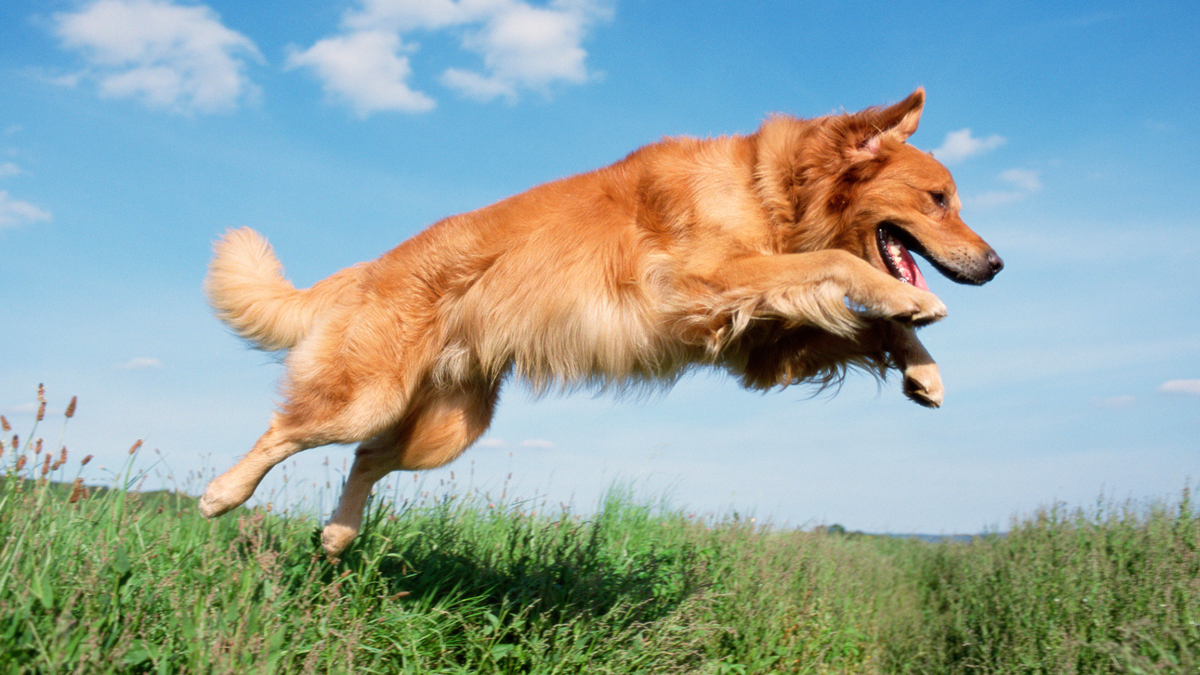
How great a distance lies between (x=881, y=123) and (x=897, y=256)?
0.69 meters

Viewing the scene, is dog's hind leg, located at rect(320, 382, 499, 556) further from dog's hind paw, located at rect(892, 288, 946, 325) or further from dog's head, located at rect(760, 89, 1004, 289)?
dog's hind paw, located at rect(892, 288, 946, 325)

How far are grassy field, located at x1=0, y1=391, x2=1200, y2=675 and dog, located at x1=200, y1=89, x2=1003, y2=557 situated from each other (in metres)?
0.65

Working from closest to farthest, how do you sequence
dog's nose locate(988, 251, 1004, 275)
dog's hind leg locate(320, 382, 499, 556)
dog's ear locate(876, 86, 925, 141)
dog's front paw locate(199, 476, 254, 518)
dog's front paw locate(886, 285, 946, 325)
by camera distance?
dog's front paw locate(886, 285, 946, 325) → dog's nose locate(988, 251, 1004, 275) → dog's ear locate(876, 86, 925, 141) → dog's front paw locate(199, 476, 254, 518) → dog's hind leg locate(320, 382, 499, 556)

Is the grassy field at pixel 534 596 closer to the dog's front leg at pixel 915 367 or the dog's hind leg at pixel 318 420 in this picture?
the dog's hind leg at pixel 318 420

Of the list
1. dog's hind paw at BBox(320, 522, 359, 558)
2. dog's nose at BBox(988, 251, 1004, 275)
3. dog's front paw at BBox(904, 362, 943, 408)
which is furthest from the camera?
dog's hind paw at BBox(320, 522, 359, 558)

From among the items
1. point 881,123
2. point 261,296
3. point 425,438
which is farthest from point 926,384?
point 261,296

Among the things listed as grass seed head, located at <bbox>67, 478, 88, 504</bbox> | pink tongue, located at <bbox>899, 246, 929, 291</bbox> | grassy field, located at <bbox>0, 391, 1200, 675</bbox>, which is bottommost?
grassy field, located at <bbox>0, 391, 1200, 675</bbox>

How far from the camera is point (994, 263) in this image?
12.5 ft

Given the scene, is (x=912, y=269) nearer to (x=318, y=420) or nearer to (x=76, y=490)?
(x=318, y=420)

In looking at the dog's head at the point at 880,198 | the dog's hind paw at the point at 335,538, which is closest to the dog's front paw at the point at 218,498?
the dog's hind paw at the point at 335,538

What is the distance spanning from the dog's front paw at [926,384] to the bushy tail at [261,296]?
10.5 feet

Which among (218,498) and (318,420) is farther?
(318,420)

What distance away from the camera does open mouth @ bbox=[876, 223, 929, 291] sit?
3873 mm

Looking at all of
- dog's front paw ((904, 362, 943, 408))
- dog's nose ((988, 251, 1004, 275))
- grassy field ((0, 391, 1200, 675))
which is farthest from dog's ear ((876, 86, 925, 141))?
grassy field ((0, 391, 1200, 675))
